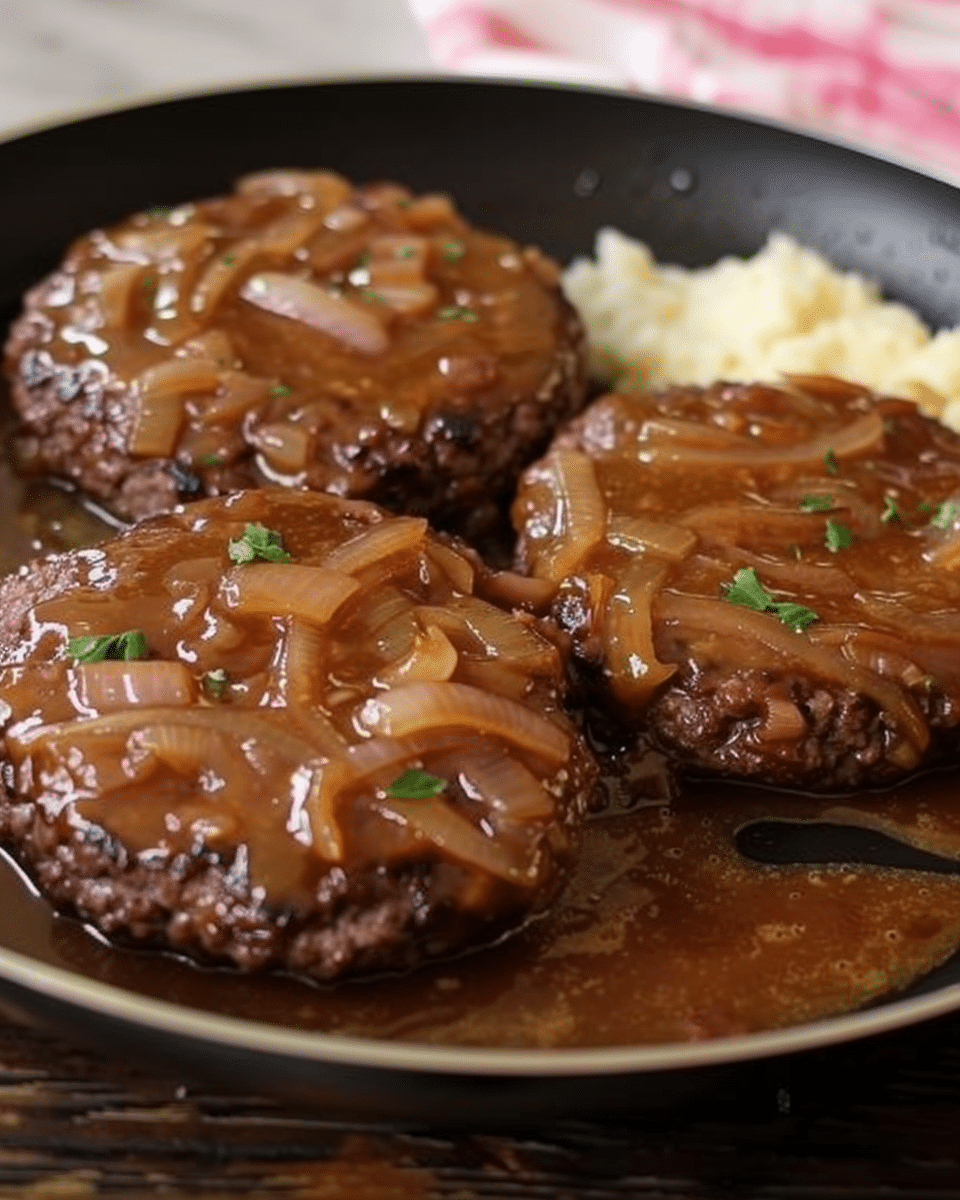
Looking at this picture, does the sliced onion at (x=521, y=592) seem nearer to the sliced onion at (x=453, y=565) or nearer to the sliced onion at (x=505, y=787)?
the sliced onion at (x=453, y=565)

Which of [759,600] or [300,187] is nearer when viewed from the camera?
[759,600]

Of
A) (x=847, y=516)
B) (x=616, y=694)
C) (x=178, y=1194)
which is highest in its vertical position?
(x=847, y=516)

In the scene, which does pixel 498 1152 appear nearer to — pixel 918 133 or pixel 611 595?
pixel 611 595

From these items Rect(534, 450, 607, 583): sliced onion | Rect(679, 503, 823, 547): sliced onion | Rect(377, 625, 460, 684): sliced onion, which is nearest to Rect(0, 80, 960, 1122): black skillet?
Rect(679, 503, 823, 547): sliced onion

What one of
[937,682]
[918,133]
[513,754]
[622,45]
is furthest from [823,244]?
[513,754]

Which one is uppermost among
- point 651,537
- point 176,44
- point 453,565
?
point 651,537

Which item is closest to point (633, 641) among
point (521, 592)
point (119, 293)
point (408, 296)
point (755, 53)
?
point (521, 592)

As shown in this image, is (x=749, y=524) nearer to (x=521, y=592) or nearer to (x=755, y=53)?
(x=521, y=592)

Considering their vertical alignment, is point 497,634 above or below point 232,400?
above

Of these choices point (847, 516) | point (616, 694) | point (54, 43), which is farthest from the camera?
point (54, 43)
